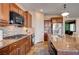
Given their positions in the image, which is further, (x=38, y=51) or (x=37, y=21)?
(x=37, y=21)

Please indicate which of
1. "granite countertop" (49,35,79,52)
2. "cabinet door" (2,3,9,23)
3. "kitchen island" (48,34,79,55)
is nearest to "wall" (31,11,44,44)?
"cabinet door" (2,3,9,23)

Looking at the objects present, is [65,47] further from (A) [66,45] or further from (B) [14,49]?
(B) [14,49]

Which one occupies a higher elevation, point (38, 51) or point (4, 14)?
point (4, 14)

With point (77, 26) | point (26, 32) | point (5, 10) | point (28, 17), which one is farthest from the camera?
point (26, 32)

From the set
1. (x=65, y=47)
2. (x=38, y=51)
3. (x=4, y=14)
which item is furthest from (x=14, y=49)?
(x=38, y=51)

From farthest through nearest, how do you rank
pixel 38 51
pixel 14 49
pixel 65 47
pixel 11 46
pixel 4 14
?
1. pixel 38 51
2. pixel 4 14
3. pixel 14 49
4. pixel 11 46
5. pixel 65 47

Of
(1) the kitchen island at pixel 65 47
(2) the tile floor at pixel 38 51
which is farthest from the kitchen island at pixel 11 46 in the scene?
(1) the kitchen island at pixel 65 47

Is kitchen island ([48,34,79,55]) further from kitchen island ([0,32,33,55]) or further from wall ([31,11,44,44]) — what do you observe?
wall ([31,11,44,44])

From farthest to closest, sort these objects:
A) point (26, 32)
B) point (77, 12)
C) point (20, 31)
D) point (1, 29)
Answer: point (26, 32)
point (20, 31)
point (1, 29)
point (77, 12)
